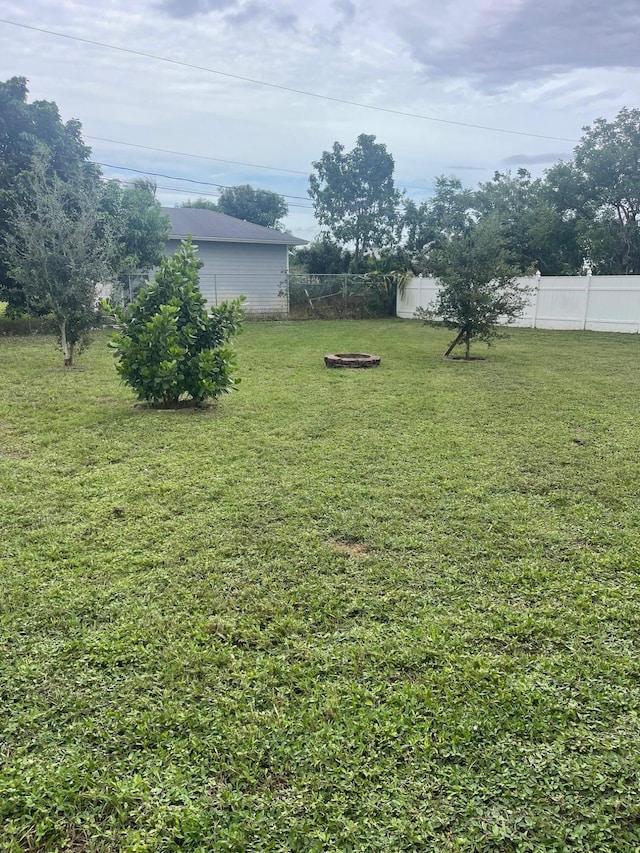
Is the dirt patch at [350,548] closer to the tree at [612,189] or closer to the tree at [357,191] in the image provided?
the tree at [612,189]

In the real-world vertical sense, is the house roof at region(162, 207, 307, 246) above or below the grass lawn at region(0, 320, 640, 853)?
above

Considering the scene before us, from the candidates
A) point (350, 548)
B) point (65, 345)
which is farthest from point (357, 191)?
point (350, 548)

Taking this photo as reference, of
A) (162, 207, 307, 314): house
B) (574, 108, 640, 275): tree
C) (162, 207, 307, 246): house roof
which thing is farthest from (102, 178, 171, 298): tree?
(574, 108, 640, 275): tree

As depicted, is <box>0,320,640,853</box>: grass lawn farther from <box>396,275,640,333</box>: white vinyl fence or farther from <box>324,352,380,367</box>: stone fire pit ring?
<box>396,275,640,333</box>: white vinyl fence

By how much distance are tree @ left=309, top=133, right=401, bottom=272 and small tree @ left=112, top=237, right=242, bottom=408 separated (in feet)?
71.5

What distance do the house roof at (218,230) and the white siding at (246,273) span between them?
0.32m

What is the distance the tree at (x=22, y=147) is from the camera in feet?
39.0

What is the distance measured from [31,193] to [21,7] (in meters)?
4.00

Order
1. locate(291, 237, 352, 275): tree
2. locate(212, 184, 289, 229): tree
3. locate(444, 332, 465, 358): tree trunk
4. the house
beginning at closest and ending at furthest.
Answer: locate(444, 332, 465, 358): tree trunk
the house
locate(291, 237, 352, 275): tree
locate(212, 184, 289, 229): tree

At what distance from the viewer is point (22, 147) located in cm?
1240

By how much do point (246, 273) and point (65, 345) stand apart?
11538mm

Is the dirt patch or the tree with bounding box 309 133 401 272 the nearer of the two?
the dirt patch

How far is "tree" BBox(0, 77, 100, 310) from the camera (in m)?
11.9

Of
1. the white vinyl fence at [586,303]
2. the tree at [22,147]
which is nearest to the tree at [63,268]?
the tree at [22,147]
